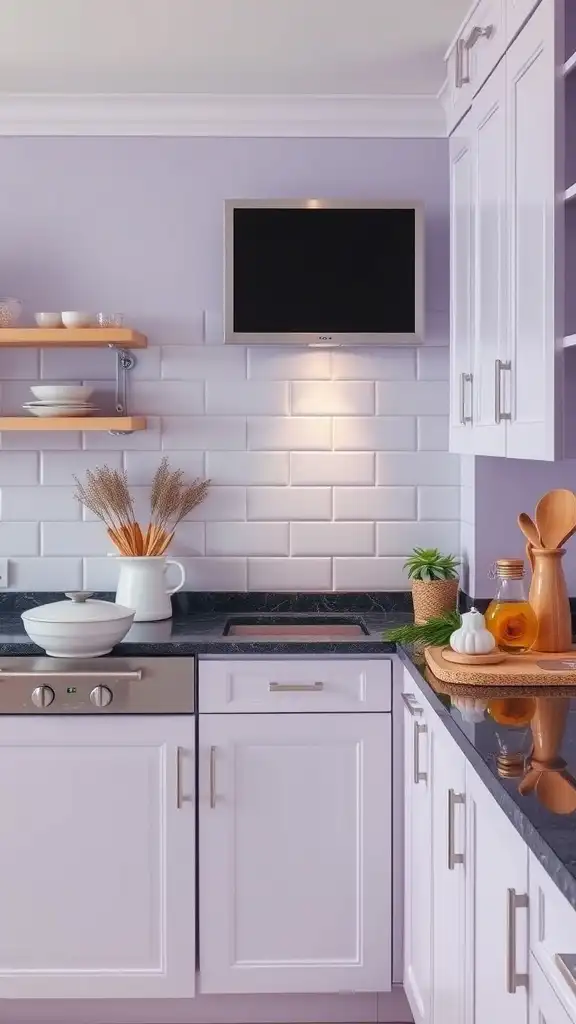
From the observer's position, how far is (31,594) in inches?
130

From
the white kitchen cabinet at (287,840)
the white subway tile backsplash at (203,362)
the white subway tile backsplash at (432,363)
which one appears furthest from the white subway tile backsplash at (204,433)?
the white kitchen cabinet at (287,840)

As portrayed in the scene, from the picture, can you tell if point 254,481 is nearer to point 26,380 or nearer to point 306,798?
point 26,380

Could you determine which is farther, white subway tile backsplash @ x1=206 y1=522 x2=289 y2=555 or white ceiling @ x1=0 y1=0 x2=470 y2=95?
white subway tile backsplash @ x1=206 y1=522 x2=289 y2=555

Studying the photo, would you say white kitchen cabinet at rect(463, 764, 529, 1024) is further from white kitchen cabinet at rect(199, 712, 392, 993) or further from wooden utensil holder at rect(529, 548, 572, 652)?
white kitchen cabinet at rect(199, 712, 392, 993)

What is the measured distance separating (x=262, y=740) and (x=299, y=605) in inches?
24.2

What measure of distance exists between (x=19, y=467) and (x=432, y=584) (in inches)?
51.3

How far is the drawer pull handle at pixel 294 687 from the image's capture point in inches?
109

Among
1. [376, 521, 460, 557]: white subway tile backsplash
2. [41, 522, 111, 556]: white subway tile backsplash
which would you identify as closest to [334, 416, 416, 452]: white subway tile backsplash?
[376, 521, 460, 557]: white subway tile backsplash

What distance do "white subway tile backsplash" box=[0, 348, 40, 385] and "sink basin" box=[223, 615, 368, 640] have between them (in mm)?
991

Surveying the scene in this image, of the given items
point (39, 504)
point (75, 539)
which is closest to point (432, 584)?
point (75, 539)

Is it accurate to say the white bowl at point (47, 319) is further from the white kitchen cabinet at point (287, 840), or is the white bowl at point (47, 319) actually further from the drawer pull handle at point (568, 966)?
the drawer pull handle at point (568, 966)

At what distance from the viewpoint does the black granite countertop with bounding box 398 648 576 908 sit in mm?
1311

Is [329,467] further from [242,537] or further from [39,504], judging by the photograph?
[39,504]

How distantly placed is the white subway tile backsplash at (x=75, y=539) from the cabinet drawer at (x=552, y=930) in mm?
2085
